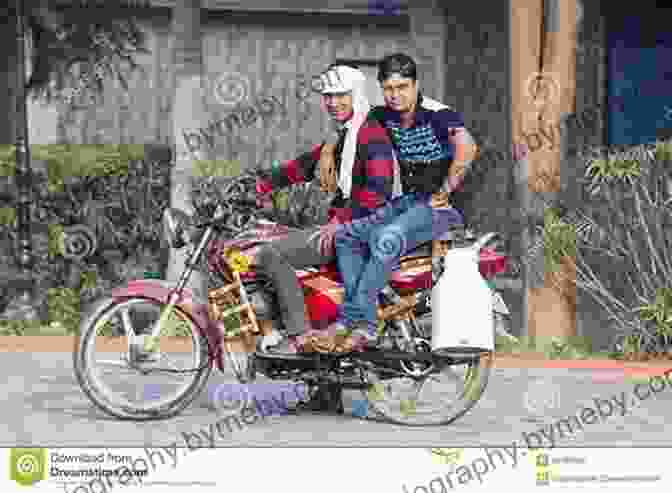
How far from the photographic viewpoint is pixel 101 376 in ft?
26.3

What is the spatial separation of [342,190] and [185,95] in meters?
4.50

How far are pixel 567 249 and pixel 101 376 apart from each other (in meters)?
4.28

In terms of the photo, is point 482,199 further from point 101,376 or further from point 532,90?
point 101,376

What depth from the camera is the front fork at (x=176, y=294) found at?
26.1ft

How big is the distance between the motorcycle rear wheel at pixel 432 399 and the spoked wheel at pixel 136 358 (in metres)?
0.88

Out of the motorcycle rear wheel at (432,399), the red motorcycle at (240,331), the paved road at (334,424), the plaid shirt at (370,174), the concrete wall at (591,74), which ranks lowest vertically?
the paved road at (334,424)

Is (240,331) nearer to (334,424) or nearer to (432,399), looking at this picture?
(334,424)

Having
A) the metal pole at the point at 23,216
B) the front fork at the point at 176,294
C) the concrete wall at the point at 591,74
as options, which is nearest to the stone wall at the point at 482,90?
the concrete wall at the point at 591,74

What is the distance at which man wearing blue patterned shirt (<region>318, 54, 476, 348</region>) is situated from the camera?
7922mm

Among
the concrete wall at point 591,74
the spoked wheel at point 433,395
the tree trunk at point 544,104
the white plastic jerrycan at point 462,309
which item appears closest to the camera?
the white plastic jerrycan at point 462,309

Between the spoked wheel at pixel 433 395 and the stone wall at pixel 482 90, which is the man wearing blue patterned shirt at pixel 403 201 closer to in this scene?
the spoked wheel at pixel 433 395

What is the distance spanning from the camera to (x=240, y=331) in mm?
8031

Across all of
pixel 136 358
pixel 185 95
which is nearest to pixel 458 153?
pixel 136 358

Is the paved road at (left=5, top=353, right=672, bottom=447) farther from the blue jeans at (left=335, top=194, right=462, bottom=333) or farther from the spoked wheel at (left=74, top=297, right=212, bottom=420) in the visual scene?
the blue jeans at (left=335, top=194, right=462, bottom=333)
